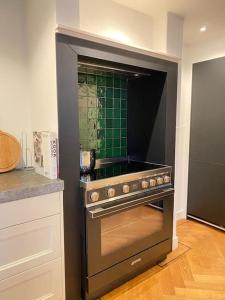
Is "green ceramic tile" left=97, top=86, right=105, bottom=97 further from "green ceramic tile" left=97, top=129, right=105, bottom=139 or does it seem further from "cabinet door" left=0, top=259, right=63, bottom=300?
"cabinet door" left=0, top=259, right=63, bottom=300

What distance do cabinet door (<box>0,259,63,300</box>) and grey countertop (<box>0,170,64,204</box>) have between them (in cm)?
45

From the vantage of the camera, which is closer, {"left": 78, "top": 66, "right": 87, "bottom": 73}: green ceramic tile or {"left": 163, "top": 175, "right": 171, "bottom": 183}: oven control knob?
{"left": 78, "top": 66, "right": 87, "bottom": 73}: green ceramic tile

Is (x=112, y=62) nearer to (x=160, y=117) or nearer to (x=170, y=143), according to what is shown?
(x=160, y=117)

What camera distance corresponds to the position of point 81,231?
1514 millimetres

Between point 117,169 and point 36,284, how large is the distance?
3.16 feet

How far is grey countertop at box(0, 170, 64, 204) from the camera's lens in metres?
1.19

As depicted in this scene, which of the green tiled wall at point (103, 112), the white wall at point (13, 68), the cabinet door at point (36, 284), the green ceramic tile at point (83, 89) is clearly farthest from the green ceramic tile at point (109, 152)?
the cabinet door at point (36, 284)

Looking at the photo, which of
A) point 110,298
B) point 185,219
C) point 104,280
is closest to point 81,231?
point 104,280

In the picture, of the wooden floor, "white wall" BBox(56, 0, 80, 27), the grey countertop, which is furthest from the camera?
the wooden floor

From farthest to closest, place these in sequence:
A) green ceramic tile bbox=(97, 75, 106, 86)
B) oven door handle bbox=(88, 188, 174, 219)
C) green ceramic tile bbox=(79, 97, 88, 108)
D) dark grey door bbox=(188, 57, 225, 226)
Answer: dark grey door bbox=(188, 57, 225, 226)
green ceramic tile bbox=(97, 75, 106, 86)
green ceramic tile bbox=(79, 97, 88, 108)
oven door handle bbox=(88, 188, 174, 219)

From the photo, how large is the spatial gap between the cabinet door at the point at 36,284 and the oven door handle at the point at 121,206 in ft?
1.19

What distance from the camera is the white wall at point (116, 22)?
1657 millimetres

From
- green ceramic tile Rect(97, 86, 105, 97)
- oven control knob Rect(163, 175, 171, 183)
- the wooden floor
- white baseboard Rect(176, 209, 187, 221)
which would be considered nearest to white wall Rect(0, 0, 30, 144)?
green ceramic tile Rect(97, 86, 105, 97)

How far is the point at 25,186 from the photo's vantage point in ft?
4.10
